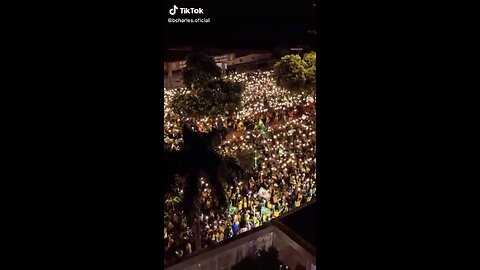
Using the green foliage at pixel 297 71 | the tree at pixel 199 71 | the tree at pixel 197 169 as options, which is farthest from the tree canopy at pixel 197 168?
the green foliage at pixel 297 71

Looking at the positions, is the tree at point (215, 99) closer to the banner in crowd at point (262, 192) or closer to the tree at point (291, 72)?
the tree at point (291, 72)

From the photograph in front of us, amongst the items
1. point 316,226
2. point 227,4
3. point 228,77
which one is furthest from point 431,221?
point 227,4

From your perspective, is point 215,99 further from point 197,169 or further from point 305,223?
point 305,223

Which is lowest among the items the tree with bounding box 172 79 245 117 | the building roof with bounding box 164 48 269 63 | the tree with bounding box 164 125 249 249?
the tree with bounding box 164 125 249 249

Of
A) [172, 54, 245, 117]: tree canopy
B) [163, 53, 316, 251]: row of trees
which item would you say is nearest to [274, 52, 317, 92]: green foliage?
[163, 53, 316, 251]: row of trees

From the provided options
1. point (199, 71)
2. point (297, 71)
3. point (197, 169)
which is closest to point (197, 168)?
point (197, 169)

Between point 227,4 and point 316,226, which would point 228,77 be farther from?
point 316,226

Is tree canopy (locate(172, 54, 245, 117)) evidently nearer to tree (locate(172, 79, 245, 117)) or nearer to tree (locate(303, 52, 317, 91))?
tree (locate(172, 79, 245, 117))
